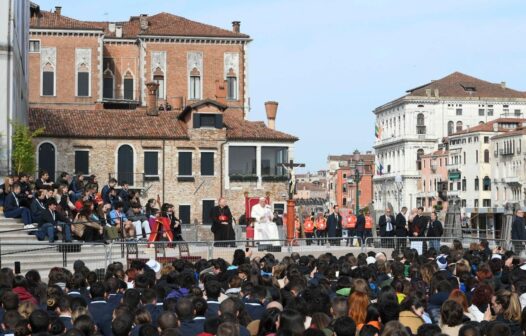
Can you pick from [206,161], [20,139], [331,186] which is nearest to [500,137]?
[331,186]

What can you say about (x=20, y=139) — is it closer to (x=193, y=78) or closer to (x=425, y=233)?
(x=425, y=233)

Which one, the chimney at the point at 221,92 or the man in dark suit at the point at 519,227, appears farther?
the chimney at the point at 221,92

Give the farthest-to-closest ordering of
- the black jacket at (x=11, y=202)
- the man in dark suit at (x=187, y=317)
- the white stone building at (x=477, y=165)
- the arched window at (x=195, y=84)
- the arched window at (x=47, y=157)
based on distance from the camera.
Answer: the white stone building at (x=477, y=165), the arched window at (x=195, y=84), the arched window at (x=47, y=157), the black jacket at (x=11, y=202), the man in dark suit at (x=187, y=317)

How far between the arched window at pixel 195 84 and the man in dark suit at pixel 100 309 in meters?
71.3

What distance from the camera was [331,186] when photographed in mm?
193875

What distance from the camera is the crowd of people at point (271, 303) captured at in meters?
11.8

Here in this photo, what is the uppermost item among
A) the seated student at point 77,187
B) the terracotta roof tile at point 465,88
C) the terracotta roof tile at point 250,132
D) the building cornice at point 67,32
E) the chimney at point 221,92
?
the terracotta roof tile at point 465,88

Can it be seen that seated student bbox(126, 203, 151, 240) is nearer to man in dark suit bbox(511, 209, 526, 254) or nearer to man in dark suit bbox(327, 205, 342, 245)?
man in dark suit bbox(327, 205, 342, 245)

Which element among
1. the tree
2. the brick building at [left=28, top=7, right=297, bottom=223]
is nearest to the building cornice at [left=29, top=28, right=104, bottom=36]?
the brick building at [left=28, top=7, right=297, bottom=223]

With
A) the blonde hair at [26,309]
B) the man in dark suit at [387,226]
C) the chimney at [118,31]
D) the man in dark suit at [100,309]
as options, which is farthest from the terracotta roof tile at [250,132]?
the blonde hair at [26,309]

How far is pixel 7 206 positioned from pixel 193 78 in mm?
56976

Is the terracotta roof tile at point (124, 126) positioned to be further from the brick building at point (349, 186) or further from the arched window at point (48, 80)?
the brick building at point (349, 186)

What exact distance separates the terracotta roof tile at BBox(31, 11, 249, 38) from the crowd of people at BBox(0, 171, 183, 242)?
50992mm

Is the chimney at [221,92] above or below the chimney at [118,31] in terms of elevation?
below
